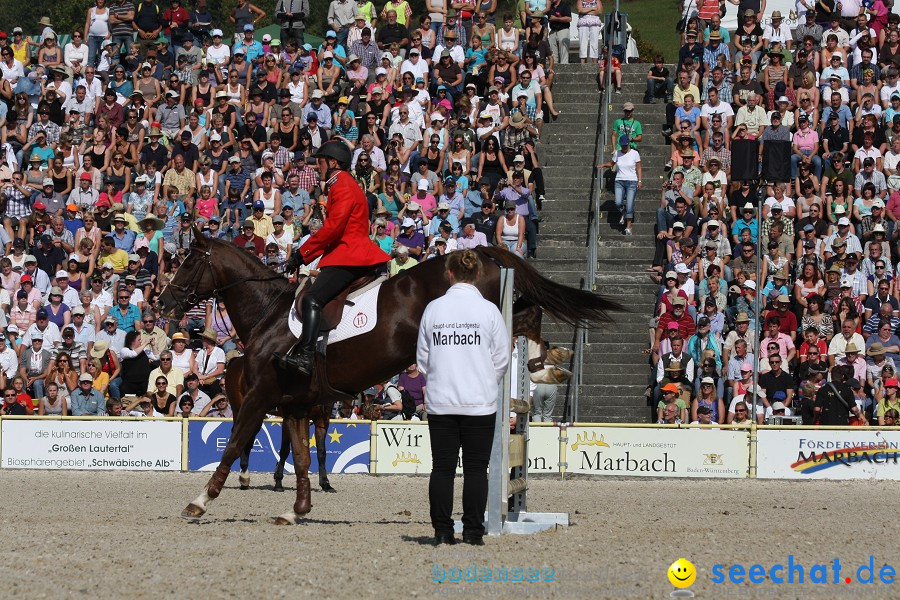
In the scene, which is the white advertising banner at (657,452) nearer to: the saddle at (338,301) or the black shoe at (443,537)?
the saddle at (338,301)

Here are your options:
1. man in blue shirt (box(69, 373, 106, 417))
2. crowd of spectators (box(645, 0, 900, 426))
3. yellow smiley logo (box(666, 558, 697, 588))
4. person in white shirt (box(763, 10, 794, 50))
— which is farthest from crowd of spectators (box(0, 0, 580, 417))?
yellow smiley logo (box(666, 558, 697, 588))

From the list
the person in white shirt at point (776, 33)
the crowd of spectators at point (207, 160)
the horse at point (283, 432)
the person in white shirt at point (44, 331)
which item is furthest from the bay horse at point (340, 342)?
the person in white shirt at point (776, 33)

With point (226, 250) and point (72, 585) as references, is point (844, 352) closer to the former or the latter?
point (226, 250)

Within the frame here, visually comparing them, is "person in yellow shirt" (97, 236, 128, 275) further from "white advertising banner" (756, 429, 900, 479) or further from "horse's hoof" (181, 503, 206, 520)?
"horse's hoof" (181, 503, 206, 520)

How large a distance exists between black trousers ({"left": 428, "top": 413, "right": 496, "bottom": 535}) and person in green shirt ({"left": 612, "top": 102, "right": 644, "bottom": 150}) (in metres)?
15.9

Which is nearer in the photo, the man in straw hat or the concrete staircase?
the man in straw hat

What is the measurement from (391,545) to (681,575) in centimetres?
259

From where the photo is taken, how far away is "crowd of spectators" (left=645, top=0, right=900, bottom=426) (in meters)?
20.5

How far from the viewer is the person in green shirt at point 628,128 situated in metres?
25.1

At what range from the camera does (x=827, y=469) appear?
62.9 ft

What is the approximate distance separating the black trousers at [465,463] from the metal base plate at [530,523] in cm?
73

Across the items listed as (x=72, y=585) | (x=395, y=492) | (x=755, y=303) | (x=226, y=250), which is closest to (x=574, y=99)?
(x=755, y=303)

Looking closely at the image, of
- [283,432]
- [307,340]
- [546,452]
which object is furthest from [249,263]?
[546,452]

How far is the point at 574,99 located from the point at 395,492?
12.6 metres
